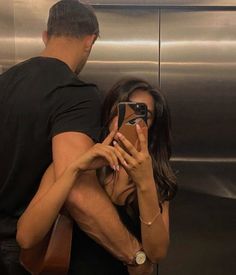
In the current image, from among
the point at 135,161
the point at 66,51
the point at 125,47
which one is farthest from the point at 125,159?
the point at 125,47

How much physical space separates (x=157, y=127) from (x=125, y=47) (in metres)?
1.00

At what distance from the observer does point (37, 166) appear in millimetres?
1186

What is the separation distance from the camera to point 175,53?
2197 mm

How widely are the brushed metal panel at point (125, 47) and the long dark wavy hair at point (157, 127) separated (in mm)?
942

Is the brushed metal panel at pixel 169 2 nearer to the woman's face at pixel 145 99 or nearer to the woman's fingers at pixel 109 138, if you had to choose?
the woman's face at pixel 145 99

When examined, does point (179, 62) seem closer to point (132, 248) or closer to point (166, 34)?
point (166, 34)

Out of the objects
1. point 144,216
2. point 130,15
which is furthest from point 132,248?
point 130,15

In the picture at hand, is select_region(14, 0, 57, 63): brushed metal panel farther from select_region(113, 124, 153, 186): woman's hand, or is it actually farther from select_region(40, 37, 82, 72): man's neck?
select_region(113, 124, 153, 186): woman's hand

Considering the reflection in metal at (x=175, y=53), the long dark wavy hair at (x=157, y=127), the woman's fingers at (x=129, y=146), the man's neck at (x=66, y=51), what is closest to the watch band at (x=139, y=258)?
the long dark wavy hair at (x=157, y=127)

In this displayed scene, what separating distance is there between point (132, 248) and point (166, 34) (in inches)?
51.7

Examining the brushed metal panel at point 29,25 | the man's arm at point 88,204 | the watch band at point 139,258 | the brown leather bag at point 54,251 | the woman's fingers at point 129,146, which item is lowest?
the watch band at point 139,258

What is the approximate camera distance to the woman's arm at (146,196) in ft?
3.43

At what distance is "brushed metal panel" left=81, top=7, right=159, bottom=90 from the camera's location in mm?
2166

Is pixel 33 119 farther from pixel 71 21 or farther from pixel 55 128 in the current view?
pixel 71 21
